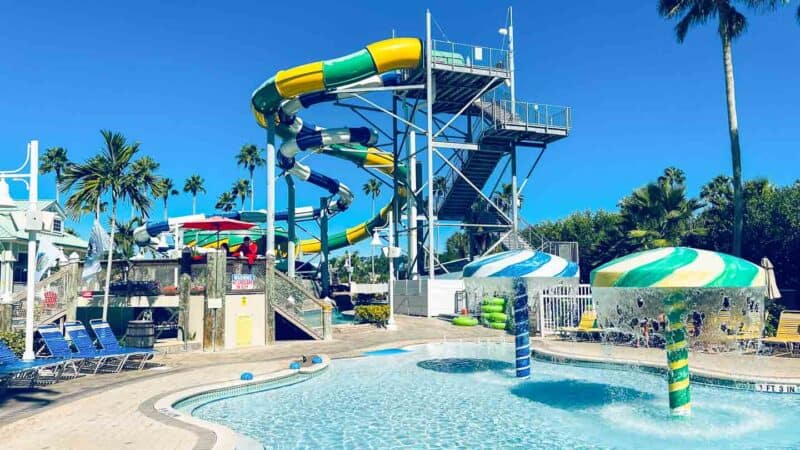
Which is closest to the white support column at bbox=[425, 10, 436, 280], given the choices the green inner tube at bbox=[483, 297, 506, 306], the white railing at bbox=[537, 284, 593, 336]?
the green inner tube at bbox=[483, 297, 506, 306]

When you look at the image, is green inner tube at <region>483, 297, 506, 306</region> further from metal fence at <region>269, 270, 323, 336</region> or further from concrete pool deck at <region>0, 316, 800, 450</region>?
metal fence at <region>269, 270, 323, 336</region>

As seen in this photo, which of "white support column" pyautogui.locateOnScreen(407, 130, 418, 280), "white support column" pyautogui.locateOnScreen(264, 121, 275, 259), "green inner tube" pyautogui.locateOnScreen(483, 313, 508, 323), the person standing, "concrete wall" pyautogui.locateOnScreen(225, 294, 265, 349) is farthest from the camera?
"white support column" pyautogui.locateOnScreen(407, 130, 418, 280)

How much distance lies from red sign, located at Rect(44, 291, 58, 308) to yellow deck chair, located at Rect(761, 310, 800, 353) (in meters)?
19.3

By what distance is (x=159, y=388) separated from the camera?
1109cm

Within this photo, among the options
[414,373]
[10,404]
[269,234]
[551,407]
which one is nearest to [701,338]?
[551,407]

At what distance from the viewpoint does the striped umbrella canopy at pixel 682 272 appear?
301 inches

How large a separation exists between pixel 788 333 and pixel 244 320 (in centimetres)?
1431

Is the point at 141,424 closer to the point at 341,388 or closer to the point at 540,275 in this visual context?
the point at 341,388

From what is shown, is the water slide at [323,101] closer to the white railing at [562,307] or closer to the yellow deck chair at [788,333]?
the white railing at [562,307]

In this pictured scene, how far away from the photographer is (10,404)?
9.61m

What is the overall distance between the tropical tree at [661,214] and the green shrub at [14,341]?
22.4m

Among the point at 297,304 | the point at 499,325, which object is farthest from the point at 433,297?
the point at 297,304

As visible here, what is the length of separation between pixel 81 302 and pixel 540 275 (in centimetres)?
1428

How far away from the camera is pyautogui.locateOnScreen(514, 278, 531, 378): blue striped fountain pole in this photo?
12.3m
